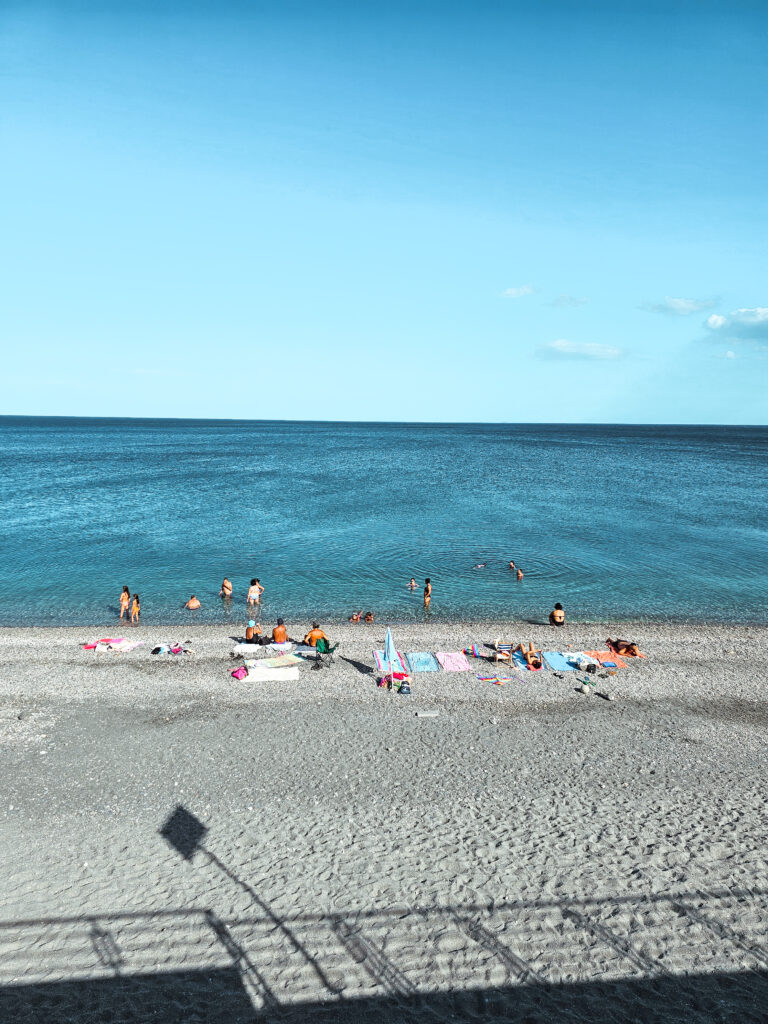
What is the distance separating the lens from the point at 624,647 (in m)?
21.6

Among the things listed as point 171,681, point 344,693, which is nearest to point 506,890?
point 344,693

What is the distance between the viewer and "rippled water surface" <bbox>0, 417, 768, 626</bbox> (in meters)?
28.9

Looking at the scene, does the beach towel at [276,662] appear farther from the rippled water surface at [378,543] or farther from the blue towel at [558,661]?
the blue towel at [558,661]

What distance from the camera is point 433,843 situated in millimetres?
11453

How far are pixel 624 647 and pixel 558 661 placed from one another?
109 inches

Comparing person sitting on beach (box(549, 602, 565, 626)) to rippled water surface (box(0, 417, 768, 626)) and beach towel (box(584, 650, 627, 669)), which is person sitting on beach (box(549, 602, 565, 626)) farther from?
beach towel (box(584, 650, 627, 669))

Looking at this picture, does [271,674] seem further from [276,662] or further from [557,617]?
[557,617]

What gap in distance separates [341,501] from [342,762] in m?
43.6

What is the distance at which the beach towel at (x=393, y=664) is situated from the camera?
1876cm

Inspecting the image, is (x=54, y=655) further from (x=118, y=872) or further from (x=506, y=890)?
(x=506, y=890)

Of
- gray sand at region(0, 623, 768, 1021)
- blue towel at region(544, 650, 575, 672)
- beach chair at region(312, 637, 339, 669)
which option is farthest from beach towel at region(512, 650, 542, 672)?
beach chair at region(312, 637, 339, 669)

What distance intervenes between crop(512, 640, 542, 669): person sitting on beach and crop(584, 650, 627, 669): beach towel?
1783 mm

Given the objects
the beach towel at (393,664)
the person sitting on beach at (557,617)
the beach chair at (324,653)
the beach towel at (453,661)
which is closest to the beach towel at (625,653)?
the person sitting on beach at (557,617)

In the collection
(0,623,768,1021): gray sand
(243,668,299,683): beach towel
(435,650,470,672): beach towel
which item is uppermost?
(435,650,470,672): beach towel
